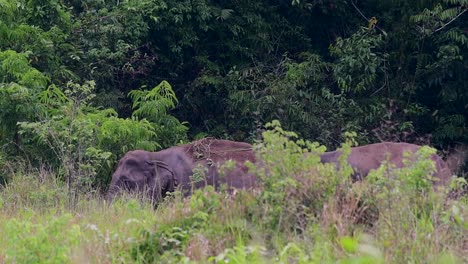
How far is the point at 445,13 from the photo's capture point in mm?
14867

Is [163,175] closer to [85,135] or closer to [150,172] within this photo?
[150,172]

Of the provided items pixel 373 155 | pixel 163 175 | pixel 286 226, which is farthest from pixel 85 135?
pixel 286 226

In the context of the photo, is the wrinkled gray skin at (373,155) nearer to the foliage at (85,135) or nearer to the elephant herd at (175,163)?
A: the elephant herd at (175,163)

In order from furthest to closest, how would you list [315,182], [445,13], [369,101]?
[369,101]
[445,13]
[315,182]

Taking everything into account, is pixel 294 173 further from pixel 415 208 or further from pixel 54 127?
pixel 54 127

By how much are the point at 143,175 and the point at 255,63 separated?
5754 mm

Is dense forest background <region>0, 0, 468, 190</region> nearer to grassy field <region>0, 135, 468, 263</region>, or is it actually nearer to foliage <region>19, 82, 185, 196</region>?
foliage <region>19, 82, 185, 196</region>

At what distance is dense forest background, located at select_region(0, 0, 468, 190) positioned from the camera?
576 inches

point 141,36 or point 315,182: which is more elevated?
point 141,36

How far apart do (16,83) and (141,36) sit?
4.16 meters

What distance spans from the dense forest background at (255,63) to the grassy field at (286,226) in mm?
6034

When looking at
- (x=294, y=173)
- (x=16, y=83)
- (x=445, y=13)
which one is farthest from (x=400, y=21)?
(x=294, y=173)

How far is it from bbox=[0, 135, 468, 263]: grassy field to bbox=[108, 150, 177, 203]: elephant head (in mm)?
3795

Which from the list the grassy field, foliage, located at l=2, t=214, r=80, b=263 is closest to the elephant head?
the grassy field
